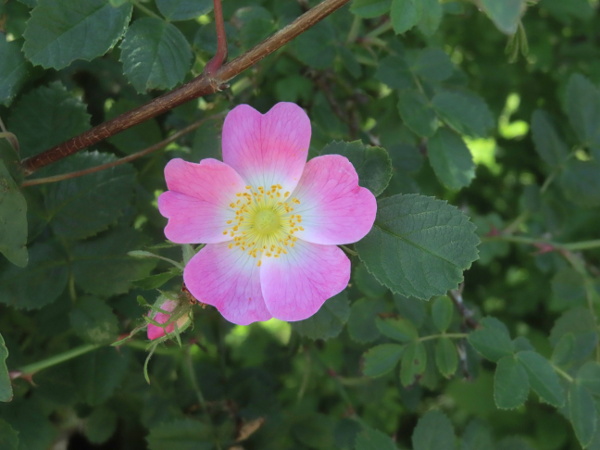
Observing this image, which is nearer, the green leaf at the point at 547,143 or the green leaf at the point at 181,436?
the green leaf at the point at 181,436

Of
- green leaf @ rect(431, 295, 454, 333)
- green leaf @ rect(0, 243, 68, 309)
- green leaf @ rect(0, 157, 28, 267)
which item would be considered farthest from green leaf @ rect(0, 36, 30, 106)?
green leaf @ rect(431, 295, 454, 333)

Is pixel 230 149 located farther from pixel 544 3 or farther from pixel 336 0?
pixel 544 3

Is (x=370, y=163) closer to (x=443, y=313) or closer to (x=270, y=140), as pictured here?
(x=270, y=140)

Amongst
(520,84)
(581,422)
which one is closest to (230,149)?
(581,422)

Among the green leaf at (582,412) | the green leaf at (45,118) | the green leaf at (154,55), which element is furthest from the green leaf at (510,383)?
the green leaf at (45,118)

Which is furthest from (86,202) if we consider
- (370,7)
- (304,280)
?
(370,7)

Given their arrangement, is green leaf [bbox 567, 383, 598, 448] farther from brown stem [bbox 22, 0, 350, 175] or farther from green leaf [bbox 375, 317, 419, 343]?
brown stem [bbox 22, 0, 350, 175]

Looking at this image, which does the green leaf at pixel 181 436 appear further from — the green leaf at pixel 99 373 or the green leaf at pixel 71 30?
the green leaf at pixel 71 30
